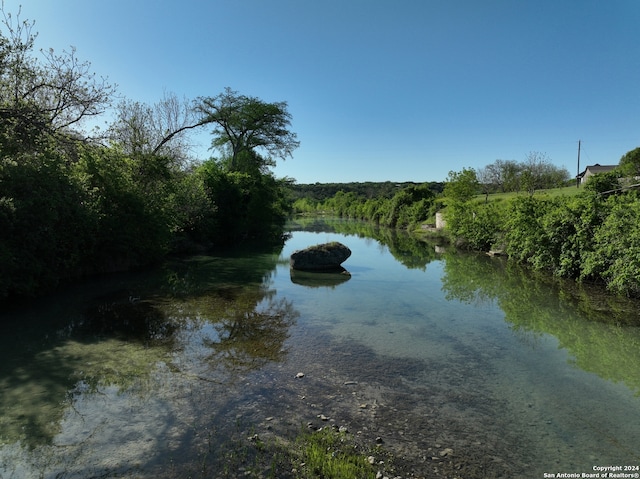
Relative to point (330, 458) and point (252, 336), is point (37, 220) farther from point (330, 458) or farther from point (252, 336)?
point (330, 458)

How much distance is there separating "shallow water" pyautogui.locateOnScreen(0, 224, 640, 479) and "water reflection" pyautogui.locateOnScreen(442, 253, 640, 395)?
0.28 ft

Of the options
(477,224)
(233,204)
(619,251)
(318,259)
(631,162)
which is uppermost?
(631,162)

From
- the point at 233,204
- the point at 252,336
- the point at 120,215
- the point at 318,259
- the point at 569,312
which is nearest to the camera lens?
the point at 252,336

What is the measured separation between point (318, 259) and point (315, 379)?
44.4 feet

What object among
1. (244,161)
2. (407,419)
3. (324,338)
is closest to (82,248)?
(324,338)

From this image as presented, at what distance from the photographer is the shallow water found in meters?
5.24

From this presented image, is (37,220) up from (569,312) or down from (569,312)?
up

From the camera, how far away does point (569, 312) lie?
41.4ft

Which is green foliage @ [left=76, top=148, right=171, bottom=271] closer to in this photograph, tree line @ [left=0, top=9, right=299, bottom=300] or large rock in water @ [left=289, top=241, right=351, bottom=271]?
tree line @ [left=0, top=9, right=299, bottom=300]

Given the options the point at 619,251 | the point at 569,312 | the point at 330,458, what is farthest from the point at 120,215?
the point at 619,251

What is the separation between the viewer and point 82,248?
16750mm

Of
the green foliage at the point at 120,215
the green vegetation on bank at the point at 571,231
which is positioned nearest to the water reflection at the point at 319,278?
the green foliage at the point at 120,215

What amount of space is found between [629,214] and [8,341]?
65.0 ft

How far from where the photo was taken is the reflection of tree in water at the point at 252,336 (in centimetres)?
859
